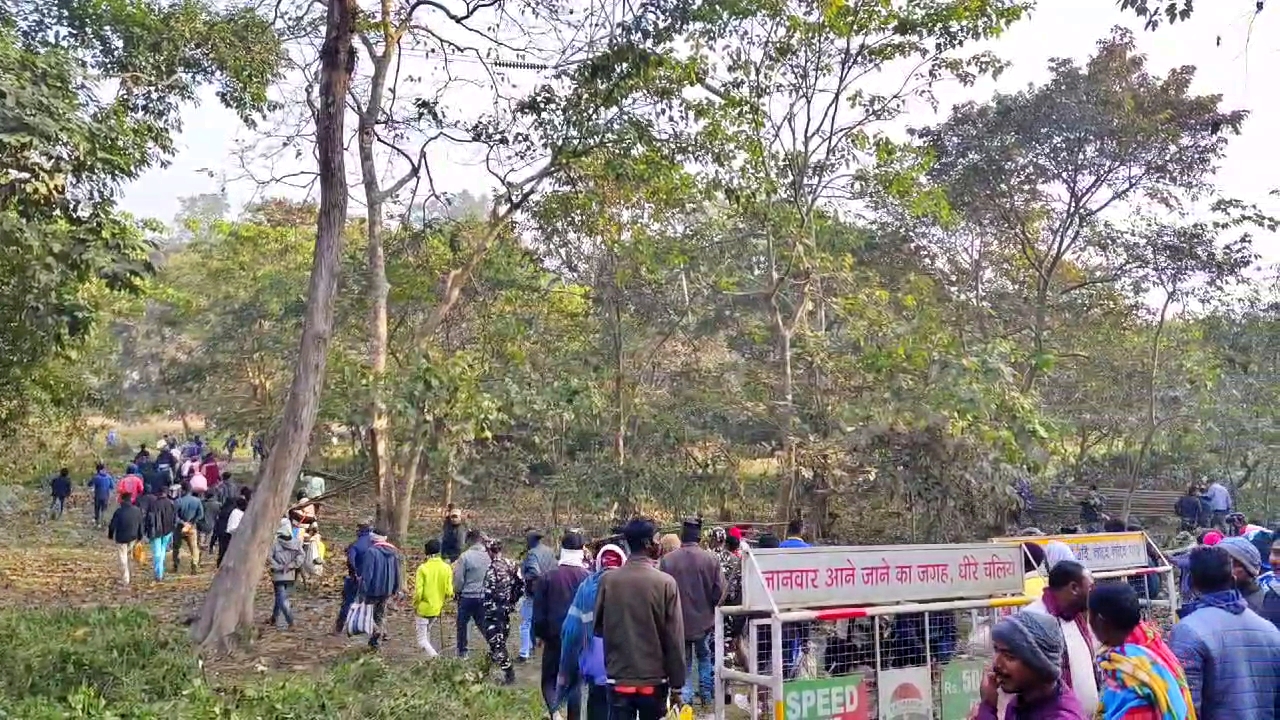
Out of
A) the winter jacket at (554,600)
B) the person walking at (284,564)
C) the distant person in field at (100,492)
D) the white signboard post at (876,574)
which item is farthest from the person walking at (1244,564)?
the distant person in field at (100,492)

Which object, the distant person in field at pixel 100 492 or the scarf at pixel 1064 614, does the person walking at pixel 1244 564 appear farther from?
the distant person in field at pixel 100 492

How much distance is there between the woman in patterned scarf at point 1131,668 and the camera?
3.39 metres

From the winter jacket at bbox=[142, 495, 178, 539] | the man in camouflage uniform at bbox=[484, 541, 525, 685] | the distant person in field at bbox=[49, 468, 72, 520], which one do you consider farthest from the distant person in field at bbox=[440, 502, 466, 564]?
the distant person in field at bbox=[49, 468, 72, 520]

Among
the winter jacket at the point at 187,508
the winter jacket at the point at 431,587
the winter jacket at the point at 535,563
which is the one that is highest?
the winter jacket at the point at 187,508

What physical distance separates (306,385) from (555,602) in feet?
16.6

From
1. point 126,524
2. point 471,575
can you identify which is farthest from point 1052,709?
point 126,524

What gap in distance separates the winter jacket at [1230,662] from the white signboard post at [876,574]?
1.93 metres

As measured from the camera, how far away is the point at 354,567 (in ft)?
38.7

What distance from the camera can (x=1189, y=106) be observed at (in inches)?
756

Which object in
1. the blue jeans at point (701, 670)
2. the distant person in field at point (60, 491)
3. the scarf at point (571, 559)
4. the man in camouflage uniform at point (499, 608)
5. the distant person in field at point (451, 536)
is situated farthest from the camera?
the distant person in field at point (60, 491)

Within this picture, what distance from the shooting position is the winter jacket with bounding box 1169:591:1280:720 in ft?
12.8

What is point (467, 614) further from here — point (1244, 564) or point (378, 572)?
point (1244, 564)

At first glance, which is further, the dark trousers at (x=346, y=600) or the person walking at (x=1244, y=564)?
the dark trousers at (x=346, y=600)

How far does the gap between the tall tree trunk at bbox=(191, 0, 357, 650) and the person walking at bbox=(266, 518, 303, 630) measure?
4.13 feet
